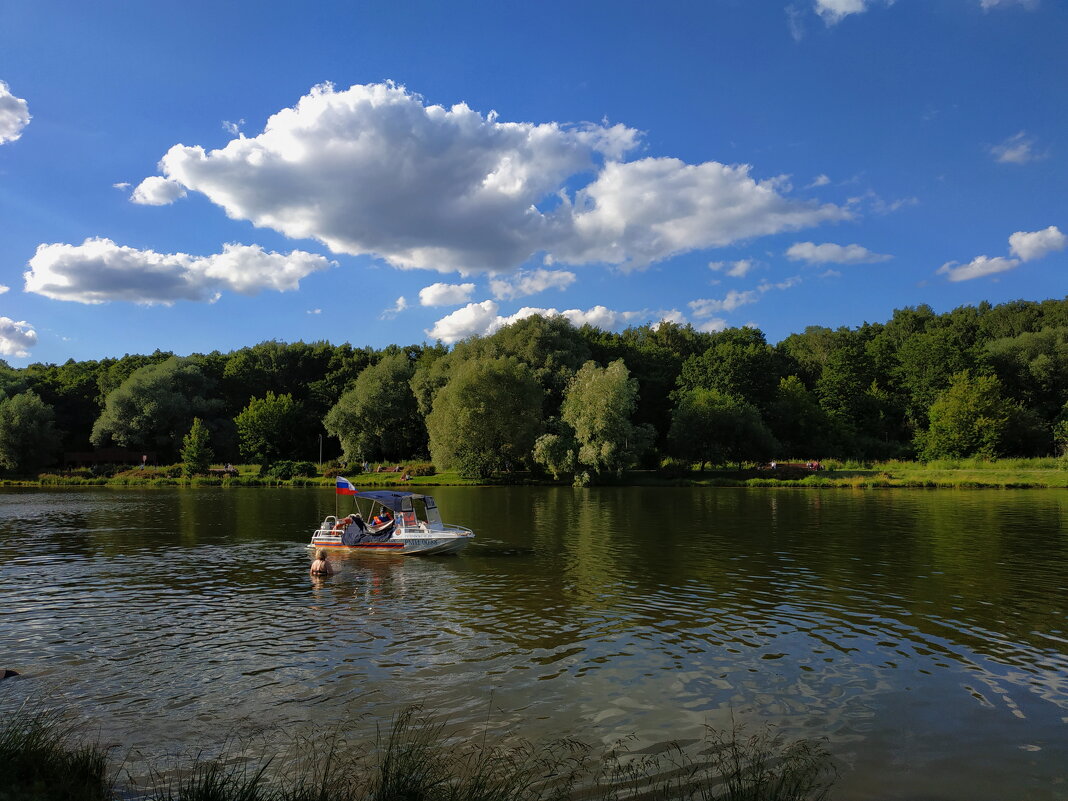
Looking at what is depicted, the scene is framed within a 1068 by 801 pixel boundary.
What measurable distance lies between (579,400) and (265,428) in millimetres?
57024

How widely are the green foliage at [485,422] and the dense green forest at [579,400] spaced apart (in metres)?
0.19

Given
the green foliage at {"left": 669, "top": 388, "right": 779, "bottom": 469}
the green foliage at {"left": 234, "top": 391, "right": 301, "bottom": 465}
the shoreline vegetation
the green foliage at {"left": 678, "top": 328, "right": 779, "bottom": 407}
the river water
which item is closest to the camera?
the river water

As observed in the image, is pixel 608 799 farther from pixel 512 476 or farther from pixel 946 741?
pixel 512 476

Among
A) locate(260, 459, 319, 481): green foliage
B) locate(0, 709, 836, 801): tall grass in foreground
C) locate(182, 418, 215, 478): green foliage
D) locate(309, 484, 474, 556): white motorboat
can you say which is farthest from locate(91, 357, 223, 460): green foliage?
locate(0, 709, 836, 801): tall grass in foreground

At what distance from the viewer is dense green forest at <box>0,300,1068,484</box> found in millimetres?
84375

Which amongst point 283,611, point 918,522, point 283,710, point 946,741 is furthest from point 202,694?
point 918,522

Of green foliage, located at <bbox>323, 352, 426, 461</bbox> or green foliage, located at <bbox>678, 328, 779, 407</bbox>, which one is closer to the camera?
green foliage, located at <bbox>323, 352, 426, 461</bbox>

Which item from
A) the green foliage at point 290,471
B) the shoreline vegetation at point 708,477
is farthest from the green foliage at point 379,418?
the green foliage at point 290,471

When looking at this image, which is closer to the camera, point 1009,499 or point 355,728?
point 355,728

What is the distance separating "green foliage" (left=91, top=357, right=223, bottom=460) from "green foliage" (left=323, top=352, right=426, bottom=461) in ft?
81.9

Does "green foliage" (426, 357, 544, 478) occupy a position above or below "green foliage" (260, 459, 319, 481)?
above

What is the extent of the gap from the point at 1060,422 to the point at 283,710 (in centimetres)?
11103

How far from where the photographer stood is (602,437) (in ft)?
253

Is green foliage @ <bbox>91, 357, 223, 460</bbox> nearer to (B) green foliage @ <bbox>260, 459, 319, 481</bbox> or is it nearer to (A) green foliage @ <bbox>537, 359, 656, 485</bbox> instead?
(B) green foliage @ <bbox>260, 459, 319, 481</bbox>
